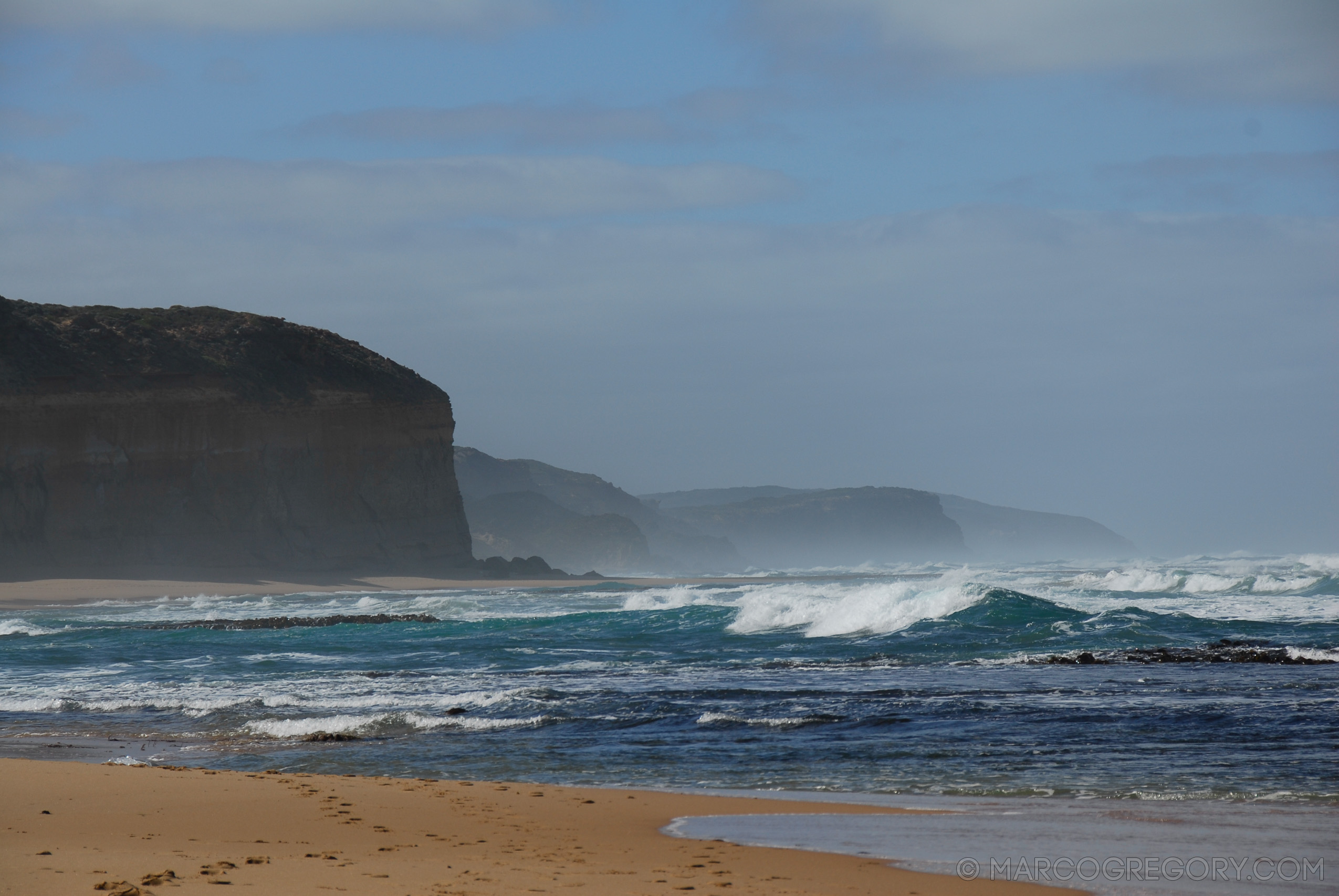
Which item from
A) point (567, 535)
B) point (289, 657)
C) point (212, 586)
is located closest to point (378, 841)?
point (289, 657)

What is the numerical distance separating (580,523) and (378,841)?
98162 mm

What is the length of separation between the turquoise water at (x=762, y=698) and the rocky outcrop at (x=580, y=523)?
71.7 meters

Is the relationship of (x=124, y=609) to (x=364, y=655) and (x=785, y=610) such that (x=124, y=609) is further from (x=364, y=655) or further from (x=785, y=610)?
(x=785, y=610)

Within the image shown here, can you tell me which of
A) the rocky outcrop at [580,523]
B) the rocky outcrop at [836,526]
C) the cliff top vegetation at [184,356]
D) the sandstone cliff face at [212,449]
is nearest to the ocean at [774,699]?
the sandstone cliff face at [212,449]

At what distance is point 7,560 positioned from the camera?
1790 inches

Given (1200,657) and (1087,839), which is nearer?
(1087,839)

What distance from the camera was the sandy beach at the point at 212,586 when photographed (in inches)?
1588

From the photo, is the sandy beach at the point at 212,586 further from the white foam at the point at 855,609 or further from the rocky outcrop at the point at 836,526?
the rocky outcrop at the point at 836,526

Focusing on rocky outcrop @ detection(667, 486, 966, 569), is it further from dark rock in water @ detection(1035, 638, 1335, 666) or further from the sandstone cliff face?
dark rock in water @ detection(1035, 638, 1335, 666)

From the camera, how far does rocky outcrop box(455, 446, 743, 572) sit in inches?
4053

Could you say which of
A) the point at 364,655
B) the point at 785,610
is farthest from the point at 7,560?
the point at 785,610

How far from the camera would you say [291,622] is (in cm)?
2992

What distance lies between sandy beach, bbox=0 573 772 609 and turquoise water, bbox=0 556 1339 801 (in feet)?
43.3

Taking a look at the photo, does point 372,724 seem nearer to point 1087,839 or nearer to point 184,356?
point 1087,839
